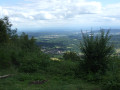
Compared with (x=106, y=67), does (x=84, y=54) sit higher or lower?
higher

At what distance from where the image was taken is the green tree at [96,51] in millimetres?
6701

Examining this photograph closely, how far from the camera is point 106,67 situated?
674 centimetres

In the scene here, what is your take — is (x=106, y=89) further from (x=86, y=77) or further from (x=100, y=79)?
(x=86, y=77)

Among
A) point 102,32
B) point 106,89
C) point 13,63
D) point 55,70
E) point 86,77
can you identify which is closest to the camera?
point 106,89

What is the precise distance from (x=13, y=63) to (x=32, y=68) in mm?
2026

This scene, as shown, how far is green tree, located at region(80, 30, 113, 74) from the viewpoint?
6701mm

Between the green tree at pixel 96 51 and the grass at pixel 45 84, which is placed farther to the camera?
the green tree at pixel 96 51

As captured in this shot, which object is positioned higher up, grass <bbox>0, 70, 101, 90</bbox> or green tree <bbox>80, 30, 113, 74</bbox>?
green tree <bbox>80, 30, 113, 74</bbox>

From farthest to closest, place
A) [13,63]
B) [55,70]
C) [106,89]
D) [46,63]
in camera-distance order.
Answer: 1. [13,63]
2. [46,63]
3. [55,70]
4. [106,89]

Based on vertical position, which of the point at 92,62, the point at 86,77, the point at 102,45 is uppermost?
the point at 102,45

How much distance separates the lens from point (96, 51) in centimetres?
674

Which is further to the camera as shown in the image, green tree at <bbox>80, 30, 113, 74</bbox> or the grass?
green tree at <bbox>80, 30, 113, 74</bbox>

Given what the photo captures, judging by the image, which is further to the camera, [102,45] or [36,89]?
[102,45]

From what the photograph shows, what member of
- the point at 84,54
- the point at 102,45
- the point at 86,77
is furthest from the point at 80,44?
the point at 86,77
